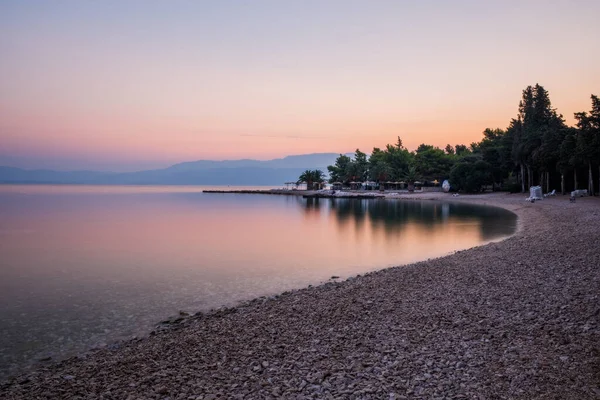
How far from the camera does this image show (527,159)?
6034 cm

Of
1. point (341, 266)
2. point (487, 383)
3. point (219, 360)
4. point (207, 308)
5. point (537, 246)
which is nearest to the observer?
point (487, 383)

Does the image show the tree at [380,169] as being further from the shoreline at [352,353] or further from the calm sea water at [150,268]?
the shoreline at [352,353]

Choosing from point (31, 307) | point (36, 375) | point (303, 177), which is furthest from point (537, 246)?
point (303, 177)

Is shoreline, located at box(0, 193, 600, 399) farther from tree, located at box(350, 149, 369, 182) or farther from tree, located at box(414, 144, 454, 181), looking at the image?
tree, located at box(350, 149, 369, 182)

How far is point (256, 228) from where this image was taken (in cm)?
3819

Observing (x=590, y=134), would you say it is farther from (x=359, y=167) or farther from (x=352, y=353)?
(x=359, y=167)

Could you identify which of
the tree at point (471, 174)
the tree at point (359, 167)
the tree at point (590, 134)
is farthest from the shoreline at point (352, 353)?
the tree at point (359, 167)

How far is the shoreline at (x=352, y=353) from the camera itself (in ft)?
18.6

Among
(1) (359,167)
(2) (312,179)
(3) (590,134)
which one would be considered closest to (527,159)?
(3) (590,134)

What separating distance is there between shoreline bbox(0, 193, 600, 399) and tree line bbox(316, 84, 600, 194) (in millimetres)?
39276

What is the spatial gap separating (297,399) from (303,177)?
147 meters

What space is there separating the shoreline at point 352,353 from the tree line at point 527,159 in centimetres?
3928

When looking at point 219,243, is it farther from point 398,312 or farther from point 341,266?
point 398,312

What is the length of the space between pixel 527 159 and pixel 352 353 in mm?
63489
